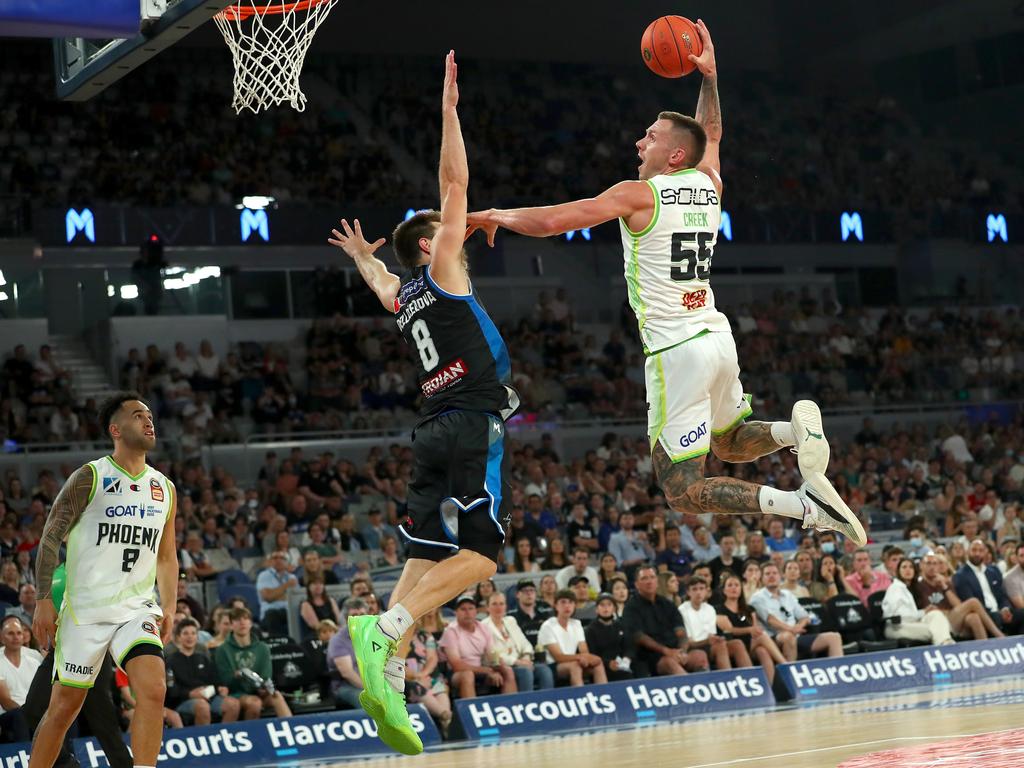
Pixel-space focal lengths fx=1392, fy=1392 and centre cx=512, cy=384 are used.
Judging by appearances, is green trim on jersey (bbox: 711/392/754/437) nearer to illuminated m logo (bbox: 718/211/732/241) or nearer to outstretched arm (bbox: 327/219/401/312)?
outstretched arm (bbox: 327/219/401/312)

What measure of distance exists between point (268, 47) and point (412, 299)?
3625 mm

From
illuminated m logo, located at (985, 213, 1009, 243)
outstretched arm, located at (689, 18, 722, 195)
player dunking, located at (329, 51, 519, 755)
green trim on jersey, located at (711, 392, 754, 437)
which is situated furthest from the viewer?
illuminated m logo, located at (985, 213, 1009, 243)

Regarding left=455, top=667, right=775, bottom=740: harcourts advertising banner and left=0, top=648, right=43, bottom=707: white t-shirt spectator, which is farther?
left=455, top=667, right=775, bottom=740: harcourts advertising banner

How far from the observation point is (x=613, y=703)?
13.5 meters

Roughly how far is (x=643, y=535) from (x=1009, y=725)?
813 cm

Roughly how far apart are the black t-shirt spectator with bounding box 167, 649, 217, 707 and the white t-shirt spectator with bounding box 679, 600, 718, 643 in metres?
4.99

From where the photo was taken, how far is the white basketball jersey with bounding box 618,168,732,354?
294 inches

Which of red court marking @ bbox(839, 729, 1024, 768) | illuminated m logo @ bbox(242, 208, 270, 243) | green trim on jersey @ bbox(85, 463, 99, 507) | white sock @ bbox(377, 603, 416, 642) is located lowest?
red court marking @ bbox(839, 729, 1024, 768)

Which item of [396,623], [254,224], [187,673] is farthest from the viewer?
[254,224]

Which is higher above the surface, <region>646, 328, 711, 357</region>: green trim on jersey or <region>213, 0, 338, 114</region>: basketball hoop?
<region>213, 0, 338, 114</region>: basketball hoop

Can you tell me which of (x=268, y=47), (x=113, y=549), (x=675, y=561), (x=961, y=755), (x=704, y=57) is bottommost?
(x=675, y=561)

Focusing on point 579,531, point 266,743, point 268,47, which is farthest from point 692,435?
point 579,531

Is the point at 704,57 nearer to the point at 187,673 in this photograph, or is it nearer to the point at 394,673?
the point at 394,673

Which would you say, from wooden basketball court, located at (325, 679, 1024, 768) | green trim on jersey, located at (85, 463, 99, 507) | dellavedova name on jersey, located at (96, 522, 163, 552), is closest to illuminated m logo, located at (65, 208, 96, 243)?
wooden basketball court, located at (325, 679, 1024, 768)
